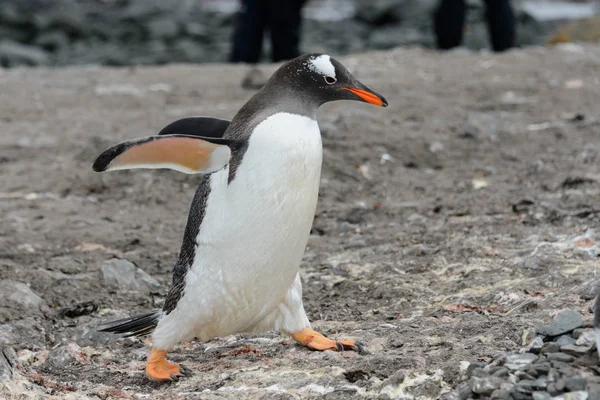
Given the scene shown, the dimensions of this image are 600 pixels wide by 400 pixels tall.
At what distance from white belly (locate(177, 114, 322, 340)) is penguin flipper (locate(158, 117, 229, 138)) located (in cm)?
27

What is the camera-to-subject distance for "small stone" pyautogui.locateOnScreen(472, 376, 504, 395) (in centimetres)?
258

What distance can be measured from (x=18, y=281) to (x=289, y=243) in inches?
54.1

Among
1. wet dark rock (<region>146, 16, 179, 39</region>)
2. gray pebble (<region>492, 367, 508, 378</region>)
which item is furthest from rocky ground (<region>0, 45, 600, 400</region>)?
wet dark rock (<region>146, 16, 179, 39</region>)

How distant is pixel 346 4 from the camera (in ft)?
70.7

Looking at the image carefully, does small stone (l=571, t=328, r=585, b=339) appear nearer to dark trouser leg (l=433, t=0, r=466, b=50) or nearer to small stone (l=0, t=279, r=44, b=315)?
small stone (l=0, t=279, r=44, b=315)

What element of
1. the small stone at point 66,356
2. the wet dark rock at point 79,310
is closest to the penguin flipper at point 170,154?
the small stone at point 66,356

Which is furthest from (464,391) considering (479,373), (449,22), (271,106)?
(449,22)

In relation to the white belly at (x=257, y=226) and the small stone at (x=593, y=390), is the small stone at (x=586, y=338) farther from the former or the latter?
the white belly at (x=257, y=226)

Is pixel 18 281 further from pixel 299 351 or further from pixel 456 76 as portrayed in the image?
pixel 456 76

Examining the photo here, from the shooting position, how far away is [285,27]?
33.3 feet

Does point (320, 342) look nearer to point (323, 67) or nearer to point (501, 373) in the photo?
point (501, 373)

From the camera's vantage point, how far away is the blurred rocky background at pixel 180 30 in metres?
14.6

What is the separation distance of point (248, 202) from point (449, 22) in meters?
7.64

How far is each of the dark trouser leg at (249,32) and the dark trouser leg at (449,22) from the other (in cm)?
174
